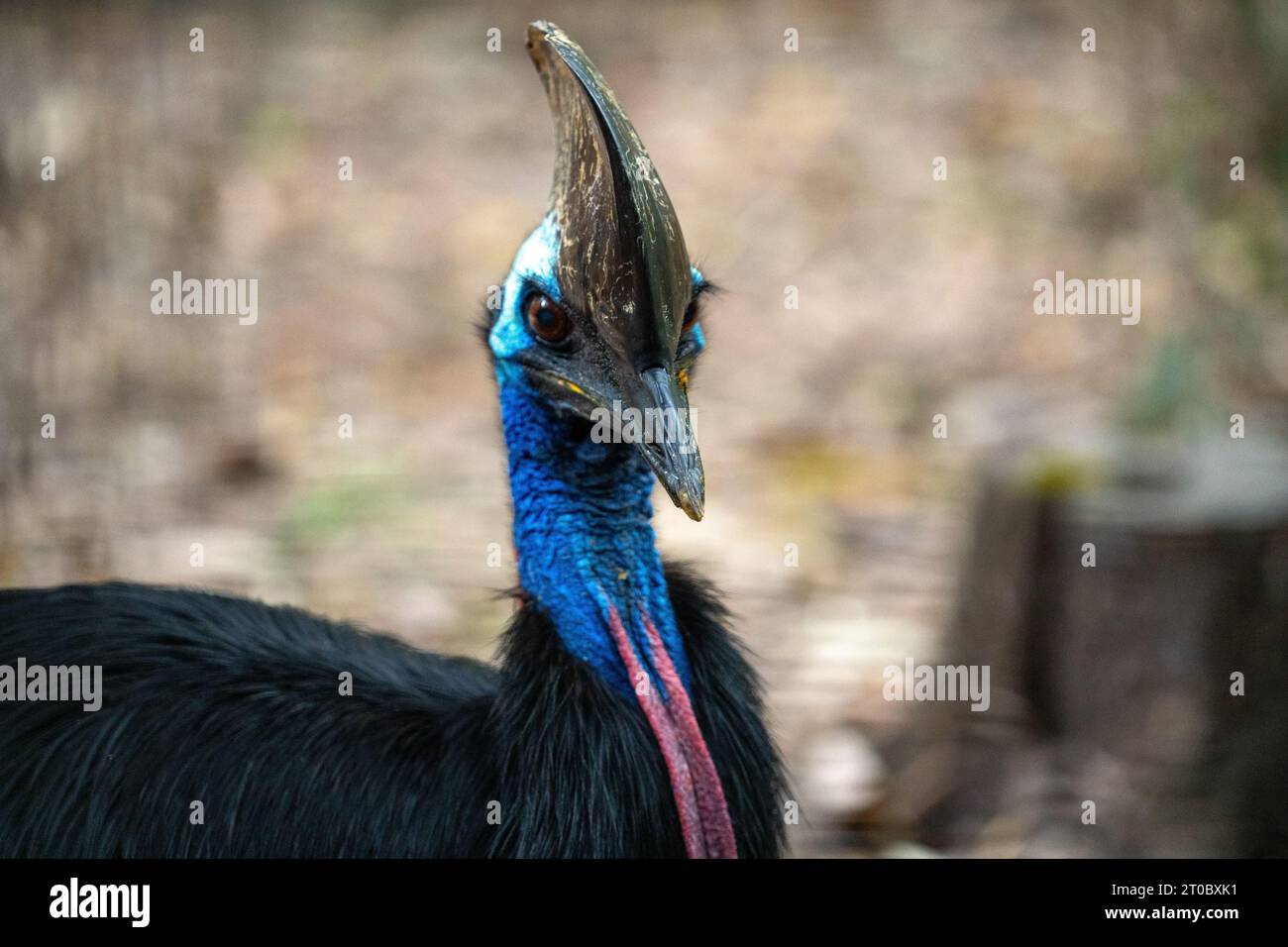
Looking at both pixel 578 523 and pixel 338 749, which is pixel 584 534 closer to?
pixel 578 523

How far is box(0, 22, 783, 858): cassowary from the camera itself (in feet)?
7.14

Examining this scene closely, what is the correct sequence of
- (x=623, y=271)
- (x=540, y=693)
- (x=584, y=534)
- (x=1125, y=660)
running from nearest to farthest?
(x=623, y=271) → (x=540, y=693) → (x=584, y=534) → (x=1125, y=660)

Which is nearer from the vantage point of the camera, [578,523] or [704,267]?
[578,523]

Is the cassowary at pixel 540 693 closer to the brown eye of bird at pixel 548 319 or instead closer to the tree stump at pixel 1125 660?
the brown eye of bird at pixel 548 319

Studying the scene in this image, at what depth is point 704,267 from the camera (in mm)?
4555

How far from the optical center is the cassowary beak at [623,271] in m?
2.12

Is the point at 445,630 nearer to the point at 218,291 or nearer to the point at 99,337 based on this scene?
the point at 99,337

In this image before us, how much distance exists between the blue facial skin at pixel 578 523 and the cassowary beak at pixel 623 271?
0.15 metres

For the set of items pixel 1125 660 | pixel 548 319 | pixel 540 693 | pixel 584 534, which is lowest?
pixel 1125 660

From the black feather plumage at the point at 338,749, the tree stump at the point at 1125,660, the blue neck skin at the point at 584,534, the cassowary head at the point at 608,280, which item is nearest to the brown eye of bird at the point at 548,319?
the cassowary head at the point at 608,280

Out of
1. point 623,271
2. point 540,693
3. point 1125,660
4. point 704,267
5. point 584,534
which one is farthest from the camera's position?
point 704,267

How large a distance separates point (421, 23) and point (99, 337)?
4.07m

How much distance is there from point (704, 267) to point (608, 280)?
2437 mm

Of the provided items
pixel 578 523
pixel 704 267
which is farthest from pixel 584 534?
pixel 704 267
